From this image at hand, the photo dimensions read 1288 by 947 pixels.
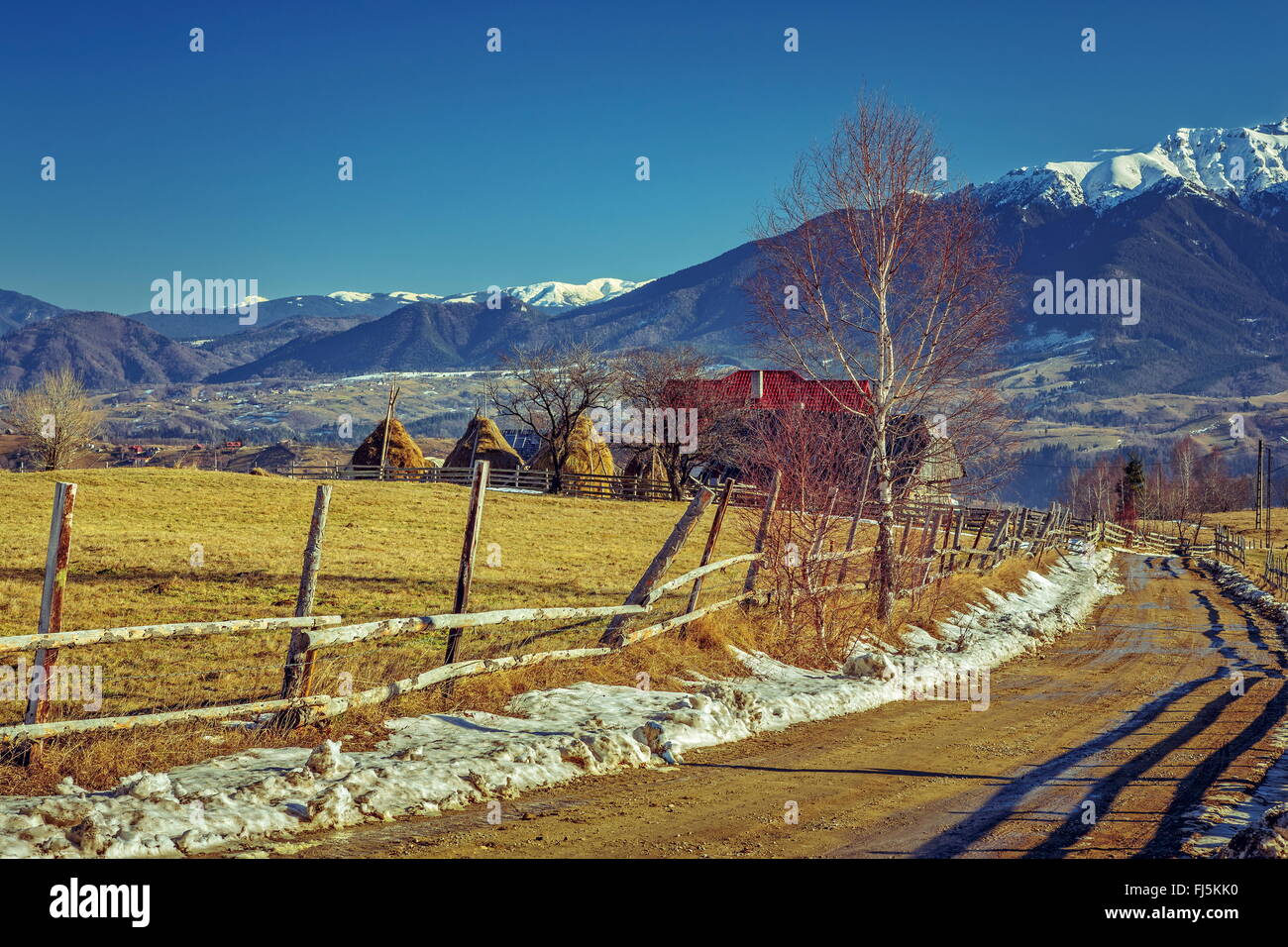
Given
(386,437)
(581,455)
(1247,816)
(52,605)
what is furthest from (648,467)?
(1247,816)

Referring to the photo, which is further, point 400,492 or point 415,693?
point 400,492

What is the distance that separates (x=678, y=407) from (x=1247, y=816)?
53967 millimetres

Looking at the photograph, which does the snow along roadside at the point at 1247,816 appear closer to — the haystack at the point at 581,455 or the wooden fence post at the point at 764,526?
the wooden fence post at the point at 764,526

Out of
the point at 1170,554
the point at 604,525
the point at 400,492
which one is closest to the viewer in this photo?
the point at 604,525

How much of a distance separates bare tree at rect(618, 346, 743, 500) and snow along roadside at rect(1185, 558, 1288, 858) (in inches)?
1881

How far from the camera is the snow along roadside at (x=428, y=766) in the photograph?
673 cm

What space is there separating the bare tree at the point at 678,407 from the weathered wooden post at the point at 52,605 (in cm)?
4954

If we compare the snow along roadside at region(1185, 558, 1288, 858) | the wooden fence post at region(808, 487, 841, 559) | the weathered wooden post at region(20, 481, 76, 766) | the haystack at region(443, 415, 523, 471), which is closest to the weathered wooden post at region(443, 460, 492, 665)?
the weathered wooden post at region(20, 481, 76, 766)

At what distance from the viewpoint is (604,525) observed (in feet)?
138

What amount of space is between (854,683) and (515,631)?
512cm

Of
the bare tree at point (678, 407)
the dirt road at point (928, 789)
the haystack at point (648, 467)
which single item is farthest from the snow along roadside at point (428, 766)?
the haystack at point (648, 467)

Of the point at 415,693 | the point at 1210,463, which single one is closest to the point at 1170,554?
the point at 415,693

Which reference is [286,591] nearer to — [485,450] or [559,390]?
[559,390]

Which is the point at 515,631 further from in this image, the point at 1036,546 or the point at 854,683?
the point at 1036,546
